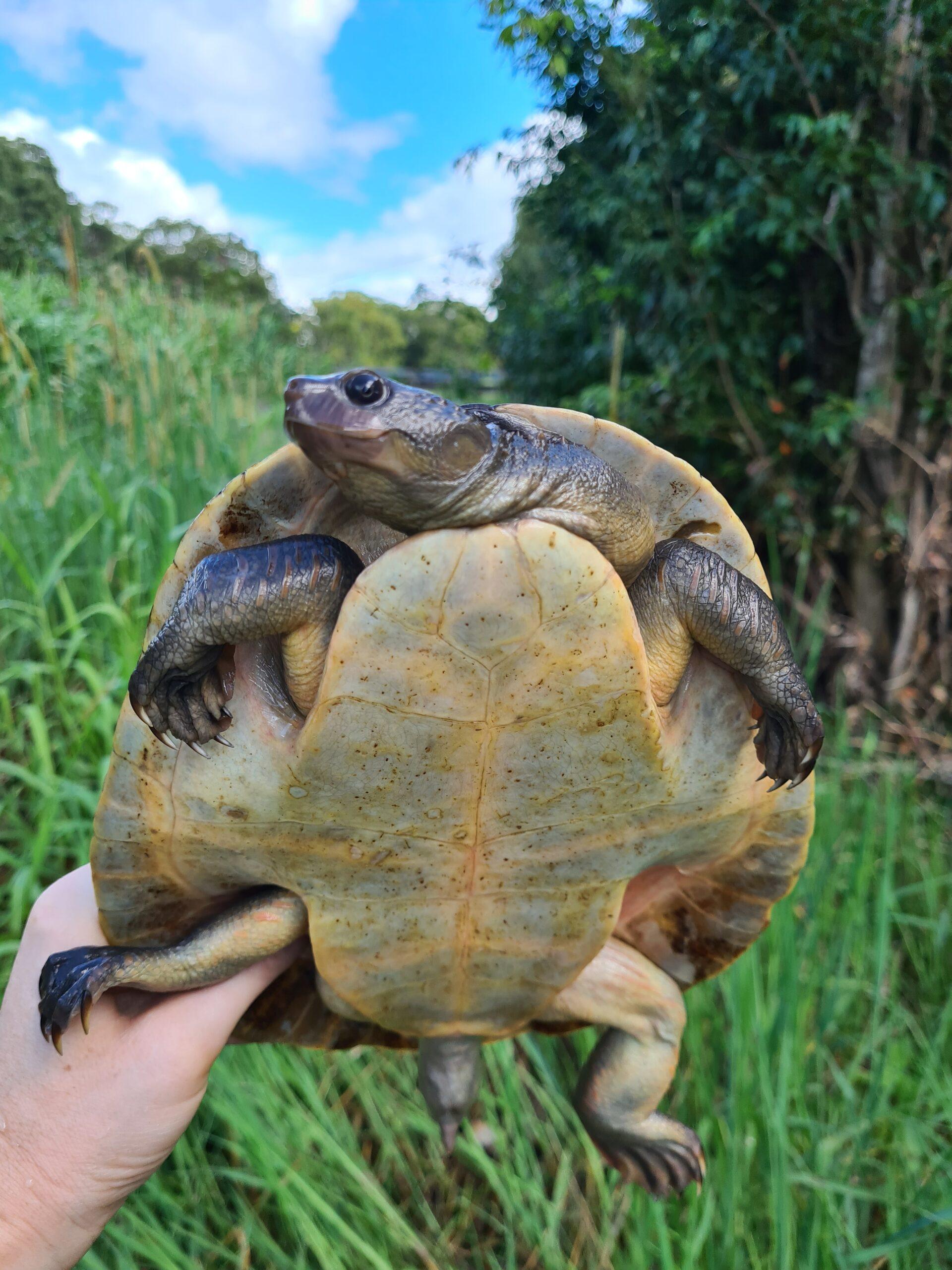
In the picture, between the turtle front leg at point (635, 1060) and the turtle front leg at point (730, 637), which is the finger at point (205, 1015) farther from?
the turtle front leg at point (730, 637)

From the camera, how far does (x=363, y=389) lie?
29.5 inches

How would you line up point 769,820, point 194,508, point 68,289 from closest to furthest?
point 769,820
point 194,508
point 68,289

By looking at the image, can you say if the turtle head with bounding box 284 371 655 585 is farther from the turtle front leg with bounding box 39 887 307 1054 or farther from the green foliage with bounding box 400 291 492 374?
the green foliage with bounding box 400 291 492 374

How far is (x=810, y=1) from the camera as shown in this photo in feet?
7.26

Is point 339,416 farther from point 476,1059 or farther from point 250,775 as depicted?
point 476,1059

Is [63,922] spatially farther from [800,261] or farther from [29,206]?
[800,261]

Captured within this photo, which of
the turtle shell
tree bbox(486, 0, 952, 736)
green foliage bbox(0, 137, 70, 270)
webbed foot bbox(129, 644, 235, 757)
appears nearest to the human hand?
the turtle shell

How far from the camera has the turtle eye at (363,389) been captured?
29.4 inches

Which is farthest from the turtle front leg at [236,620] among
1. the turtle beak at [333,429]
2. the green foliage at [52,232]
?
the green foliage at [52,232]

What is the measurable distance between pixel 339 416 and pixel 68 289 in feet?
8.06

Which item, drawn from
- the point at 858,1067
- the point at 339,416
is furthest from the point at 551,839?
the point at 858,1067

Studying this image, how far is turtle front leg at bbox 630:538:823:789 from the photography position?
0.85 meters

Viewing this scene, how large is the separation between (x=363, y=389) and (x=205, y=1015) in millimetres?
882

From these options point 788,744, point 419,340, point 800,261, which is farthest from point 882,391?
point 419,340
